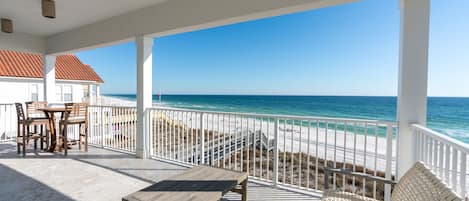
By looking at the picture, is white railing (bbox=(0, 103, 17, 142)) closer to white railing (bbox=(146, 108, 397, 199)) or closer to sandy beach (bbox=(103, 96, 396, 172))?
white railing (bbox=(146, 108, 397, 199))

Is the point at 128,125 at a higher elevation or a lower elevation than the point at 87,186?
higher

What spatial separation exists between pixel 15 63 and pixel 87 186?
440 inches

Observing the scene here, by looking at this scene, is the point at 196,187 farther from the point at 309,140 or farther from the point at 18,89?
the point at 18,89

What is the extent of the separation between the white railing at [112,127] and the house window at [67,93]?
7285 millimetres

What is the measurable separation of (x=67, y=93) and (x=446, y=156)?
44.5 feet

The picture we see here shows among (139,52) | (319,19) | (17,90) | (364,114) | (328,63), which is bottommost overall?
(364,114)

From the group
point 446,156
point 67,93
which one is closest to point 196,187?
point 446,156

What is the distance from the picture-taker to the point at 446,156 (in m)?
1.34

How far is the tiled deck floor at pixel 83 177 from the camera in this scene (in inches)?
99.6

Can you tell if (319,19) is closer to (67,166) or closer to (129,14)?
(129,14)

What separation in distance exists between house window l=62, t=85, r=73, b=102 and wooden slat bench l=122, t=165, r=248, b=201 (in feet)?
38.4

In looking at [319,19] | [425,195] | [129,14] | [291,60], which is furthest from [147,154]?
[291,60]

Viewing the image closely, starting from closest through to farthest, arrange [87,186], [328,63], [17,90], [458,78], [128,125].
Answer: [87,186], [128,125], [17,90], [458,78], [328,63]

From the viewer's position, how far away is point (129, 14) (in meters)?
4.00
